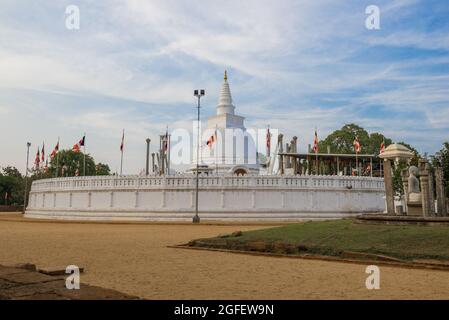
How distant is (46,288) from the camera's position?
19.3 ft

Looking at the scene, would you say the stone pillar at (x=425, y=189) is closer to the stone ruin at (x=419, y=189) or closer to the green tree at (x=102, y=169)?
the stone ruin at (x=419, y=189)

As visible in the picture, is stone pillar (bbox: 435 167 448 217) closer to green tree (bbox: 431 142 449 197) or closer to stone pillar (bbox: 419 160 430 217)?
stone pillar (bbox: 419 160 430 217)

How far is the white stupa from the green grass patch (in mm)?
44101

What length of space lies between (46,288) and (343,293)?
4965mm

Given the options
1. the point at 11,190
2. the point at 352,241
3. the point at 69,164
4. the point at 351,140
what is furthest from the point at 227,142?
the point at 352,241

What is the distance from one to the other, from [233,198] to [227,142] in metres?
29.5

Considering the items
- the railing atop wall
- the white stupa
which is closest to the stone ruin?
the railing atop wall

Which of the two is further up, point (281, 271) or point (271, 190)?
point (271, 190)

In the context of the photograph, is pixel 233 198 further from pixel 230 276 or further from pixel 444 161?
pixel 230 276

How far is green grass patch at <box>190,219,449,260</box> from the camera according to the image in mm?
11078

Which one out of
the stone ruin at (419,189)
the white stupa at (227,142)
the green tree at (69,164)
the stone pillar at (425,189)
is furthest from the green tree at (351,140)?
the stone pillar at (425,189)
